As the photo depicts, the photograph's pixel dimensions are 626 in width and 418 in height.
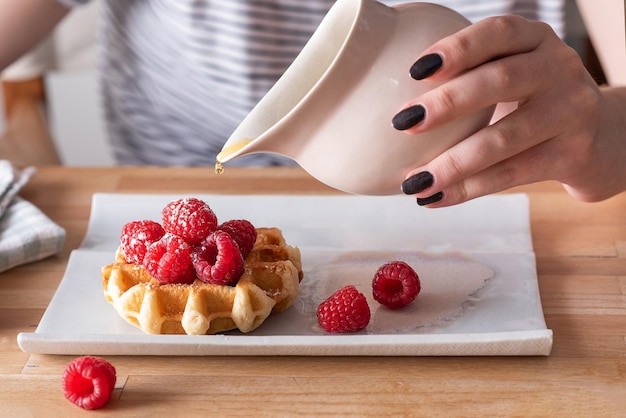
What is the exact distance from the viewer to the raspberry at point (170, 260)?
3.73ft

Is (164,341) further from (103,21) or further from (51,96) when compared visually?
(51,96)

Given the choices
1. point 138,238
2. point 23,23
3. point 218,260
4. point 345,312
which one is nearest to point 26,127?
point 23,23

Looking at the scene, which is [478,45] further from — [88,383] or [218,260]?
[88,383]

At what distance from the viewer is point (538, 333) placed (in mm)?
1055

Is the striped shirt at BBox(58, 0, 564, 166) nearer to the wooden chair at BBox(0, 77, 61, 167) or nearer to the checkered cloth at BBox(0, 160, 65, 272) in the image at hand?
the wooden chair at BBox(0, 77, 61, 167)

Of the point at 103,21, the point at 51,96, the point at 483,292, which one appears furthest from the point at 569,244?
the point at 51,96

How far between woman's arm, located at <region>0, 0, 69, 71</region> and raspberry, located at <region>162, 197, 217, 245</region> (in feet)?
2.65

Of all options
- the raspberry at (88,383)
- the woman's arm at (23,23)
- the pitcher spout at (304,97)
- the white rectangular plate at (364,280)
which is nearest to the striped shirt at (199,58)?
the woman's arm at (23,23)

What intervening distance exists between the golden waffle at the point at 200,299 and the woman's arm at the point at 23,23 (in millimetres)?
783

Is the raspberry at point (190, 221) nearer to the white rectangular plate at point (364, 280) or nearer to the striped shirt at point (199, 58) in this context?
the white rectangular plate at point (364, 280)

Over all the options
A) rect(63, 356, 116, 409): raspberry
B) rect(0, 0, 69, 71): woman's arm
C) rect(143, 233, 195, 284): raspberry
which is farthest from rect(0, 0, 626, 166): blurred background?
rect(63, 356, 116, 409): raspberry

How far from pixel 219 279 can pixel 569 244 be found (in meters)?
0.56

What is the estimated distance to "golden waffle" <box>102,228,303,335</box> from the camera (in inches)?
43.6

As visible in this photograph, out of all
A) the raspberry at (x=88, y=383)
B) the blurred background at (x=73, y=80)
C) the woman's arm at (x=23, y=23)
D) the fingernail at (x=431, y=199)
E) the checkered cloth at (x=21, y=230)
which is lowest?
the blurred background at (x=73, y=80)
